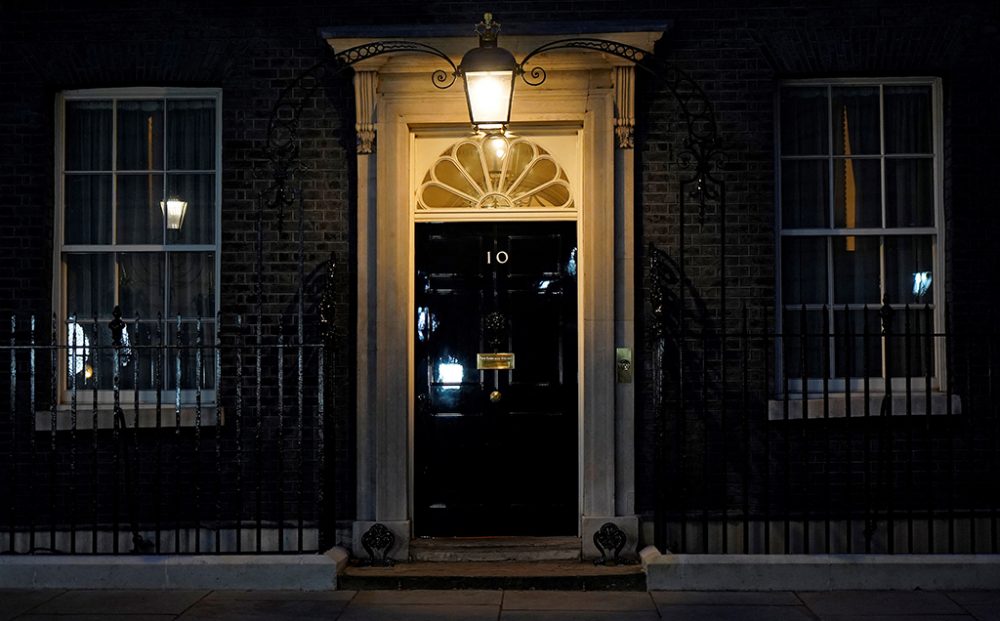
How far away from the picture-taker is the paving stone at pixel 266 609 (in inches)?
263

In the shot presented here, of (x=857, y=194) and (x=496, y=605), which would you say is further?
(x=857, y=194)

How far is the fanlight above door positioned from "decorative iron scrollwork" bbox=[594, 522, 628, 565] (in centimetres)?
234

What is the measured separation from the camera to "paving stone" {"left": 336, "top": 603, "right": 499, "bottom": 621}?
6680mm

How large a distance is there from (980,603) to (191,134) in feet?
20.4

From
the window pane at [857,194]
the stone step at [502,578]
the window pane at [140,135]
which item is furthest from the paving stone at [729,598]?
the window pane at [140,135]

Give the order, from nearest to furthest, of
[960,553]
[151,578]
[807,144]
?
[151,578] < [960,553] < [807,144]

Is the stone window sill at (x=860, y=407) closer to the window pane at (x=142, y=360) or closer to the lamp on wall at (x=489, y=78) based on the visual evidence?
the lamp on wall at (x=489, y=78)

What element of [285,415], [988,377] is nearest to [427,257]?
[285,415]

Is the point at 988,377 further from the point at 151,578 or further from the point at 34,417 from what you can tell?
the point at 34,417

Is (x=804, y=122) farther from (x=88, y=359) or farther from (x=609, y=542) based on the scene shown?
(x=88, y=359)

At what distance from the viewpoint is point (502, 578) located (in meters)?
7.45

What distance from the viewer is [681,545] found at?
25.7ft

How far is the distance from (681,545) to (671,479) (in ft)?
1.49

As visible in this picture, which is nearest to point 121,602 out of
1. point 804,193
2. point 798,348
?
point 798,348
